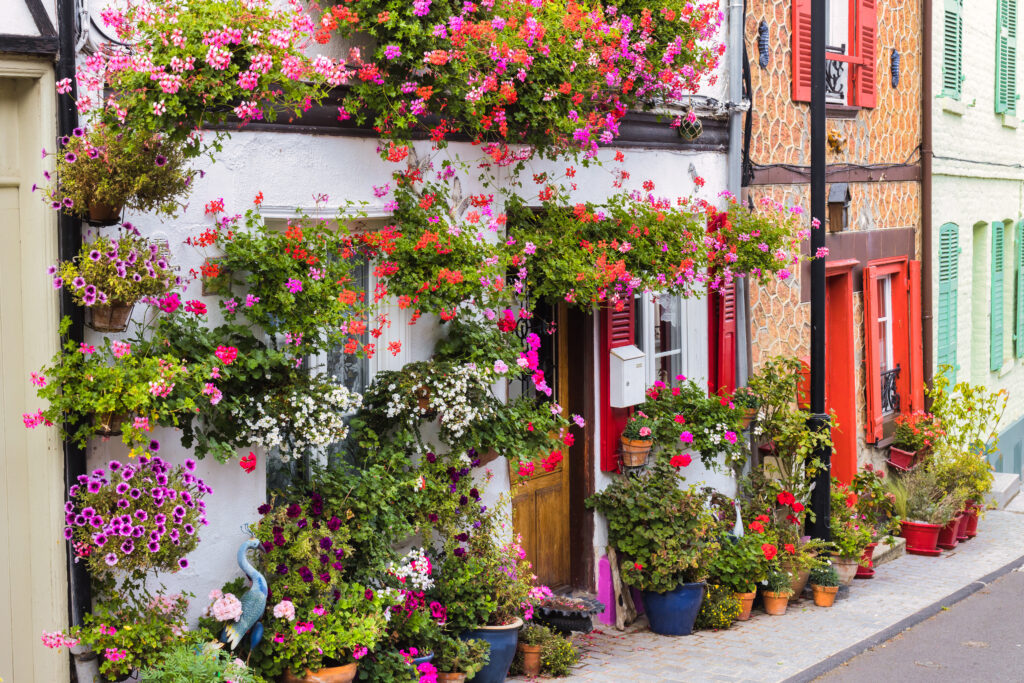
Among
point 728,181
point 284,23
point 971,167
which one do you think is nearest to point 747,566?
point 728,181

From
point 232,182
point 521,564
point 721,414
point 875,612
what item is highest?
point 232,182

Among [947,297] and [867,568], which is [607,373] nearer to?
[867,568]

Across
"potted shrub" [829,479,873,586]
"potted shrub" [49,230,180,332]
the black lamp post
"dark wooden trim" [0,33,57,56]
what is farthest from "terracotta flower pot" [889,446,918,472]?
"dark wooden trim" [0,33,57,56]

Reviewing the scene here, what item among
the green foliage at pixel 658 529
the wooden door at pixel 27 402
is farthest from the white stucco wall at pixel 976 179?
the wooden door at pixel 27 402

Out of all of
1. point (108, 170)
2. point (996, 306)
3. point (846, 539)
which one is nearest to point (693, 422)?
point (846, 539)

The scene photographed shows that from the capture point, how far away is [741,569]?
27.7 ft

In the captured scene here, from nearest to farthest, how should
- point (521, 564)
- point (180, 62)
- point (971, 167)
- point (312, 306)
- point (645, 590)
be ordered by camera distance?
point (180, 62) < point (312, 306) < point (521, 564) < point (645, 590) < point (971, 167)

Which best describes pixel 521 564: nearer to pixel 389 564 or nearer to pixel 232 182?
pixel 389 564

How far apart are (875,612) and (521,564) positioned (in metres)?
3.36

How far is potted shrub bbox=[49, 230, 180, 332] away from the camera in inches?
188

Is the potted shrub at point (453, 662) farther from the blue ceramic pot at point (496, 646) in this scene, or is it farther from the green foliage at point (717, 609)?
the green foliage at point (717, 609)

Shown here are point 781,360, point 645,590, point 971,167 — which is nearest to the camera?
point 645,590

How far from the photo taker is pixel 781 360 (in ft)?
31.6

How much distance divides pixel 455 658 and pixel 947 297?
9080 mm
